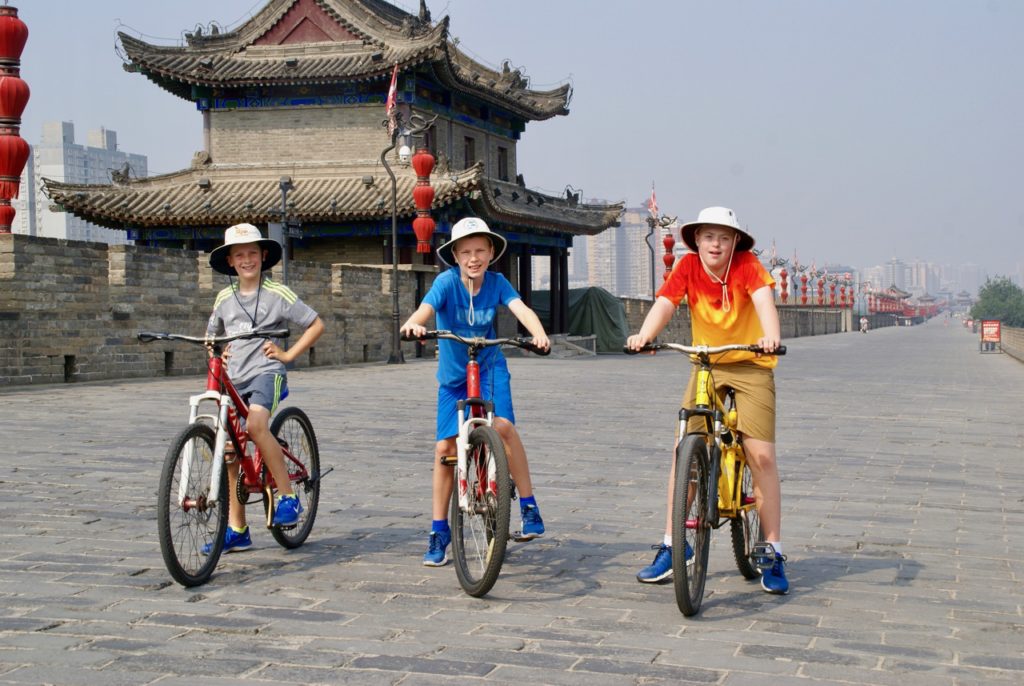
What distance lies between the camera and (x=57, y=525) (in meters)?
6.35

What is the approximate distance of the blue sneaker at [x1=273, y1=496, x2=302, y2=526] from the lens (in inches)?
218

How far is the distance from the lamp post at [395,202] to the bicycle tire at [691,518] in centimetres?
2133

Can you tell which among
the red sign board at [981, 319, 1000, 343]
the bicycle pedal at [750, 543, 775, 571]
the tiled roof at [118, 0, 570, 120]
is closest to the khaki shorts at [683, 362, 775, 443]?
the bicycle pedal at [750, 543, 775, 571]

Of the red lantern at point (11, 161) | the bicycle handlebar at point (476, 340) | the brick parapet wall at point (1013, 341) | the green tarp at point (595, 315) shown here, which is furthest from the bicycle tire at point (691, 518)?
the green tarp at point (595, 315)

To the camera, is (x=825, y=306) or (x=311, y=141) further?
(x=825, y=306)

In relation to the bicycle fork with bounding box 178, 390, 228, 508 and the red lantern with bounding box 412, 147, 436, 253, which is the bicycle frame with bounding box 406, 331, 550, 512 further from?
the red lantern with bounding box 412, 147, 436, 253

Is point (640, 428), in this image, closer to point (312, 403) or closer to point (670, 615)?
point (312, 403)

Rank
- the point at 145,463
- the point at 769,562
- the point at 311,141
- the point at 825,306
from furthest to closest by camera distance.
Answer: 1. the point at 825,306
2. the point at 311,141
3. the point at 145,463
4. the point at 769,562

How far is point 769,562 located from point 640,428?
7.51 m

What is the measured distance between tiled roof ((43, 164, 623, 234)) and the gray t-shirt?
24482 mm

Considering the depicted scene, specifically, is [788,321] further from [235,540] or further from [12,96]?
[235,540]

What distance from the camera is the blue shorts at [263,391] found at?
5.44 m

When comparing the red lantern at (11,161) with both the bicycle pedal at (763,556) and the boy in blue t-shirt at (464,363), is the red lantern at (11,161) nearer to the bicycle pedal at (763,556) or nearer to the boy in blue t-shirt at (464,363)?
the boy in blue t-shirt at (464,363)

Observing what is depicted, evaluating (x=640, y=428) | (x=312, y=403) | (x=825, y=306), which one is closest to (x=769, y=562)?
(x=640, y=428)
